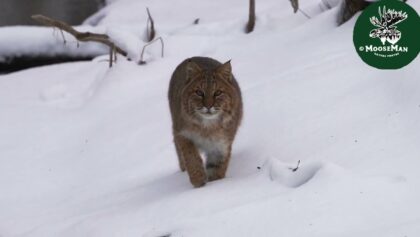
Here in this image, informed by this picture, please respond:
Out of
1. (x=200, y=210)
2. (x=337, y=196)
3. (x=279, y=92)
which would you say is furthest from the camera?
(x=279, y=92)

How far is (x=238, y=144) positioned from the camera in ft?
18.3

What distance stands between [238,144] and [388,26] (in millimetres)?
1611

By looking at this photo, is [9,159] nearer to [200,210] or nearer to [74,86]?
[74,86]

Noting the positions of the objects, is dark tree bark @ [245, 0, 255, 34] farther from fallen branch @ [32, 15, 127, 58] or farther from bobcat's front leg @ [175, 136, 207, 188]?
bobcat's front leg @ [175, 136, 207, 188]

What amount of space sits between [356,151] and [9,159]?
4.10 metres

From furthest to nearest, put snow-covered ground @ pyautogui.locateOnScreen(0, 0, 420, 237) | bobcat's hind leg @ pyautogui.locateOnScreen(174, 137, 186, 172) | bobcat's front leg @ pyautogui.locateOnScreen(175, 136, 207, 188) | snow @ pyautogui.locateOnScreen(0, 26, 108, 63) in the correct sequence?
snow @ pyautogui.locateOnScreen(0, 26, 108, 63)
bobcat's hind leg @ pyautogui.locateOnScreen(174, 137, 186, 172)
bobcat's front leg @ pyautogui.locateOnScreen(175, 136, 207, 188)
snow-covered ground @ pyautogui.locateOnScreen(0, 0, 420, 237)

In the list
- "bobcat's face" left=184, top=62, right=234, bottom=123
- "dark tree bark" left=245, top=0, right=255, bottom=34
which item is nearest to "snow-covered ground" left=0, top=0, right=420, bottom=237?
"dark tree bark" left=245, top=0, right=255, bottom=34

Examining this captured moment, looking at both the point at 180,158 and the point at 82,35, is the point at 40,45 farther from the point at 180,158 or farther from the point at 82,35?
the point at 180,158

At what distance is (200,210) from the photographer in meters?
3.85

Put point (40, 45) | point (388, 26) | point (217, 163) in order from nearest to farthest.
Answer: point (217, 163), point (388, 26), point (40, 45)

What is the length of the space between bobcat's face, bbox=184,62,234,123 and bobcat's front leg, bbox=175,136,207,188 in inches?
10.8

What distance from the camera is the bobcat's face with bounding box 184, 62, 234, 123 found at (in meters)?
4.53

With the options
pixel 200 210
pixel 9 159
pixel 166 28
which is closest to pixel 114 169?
pixel 9 159

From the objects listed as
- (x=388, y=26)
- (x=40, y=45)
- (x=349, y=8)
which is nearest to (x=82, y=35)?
(x=40, y=45)
